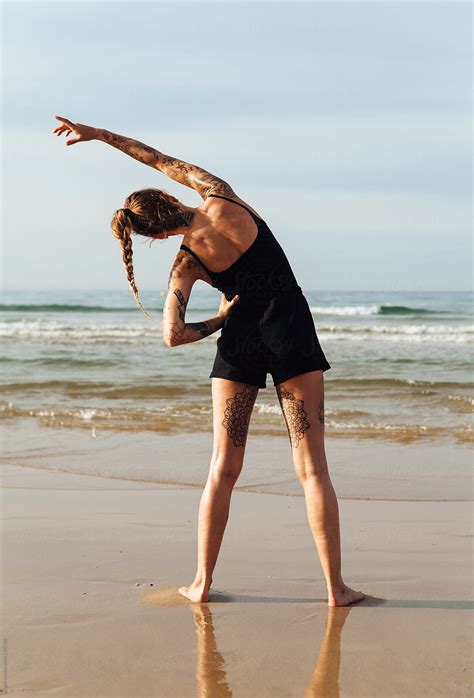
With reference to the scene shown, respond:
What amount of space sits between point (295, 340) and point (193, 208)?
71cm

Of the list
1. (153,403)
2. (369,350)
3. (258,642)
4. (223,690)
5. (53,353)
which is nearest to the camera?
(223,690)

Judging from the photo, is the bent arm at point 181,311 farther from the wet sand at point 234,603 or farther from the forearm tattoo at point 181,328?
the wet sand at point 234,603

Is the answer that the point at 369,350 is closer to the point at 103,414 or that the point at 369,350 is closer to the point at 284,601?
the point at 103,414

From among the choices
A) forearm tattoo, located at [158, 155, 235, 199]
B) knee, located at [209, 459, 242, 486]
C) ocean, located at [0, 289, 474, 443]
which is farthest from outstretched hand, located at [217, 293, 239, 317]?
ocean, located at [0, 289, 474, 443]

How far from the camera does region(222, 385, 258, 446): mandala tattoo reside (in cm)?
358

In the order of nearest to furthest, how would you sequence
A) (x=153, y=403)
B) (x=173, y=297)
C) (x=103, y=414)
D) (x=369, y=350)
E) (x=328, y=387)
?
(x=173, y=297) → (x=103, y=414) → (x=153, y=403) → (x=328, y=387) → (x=369, y=350)

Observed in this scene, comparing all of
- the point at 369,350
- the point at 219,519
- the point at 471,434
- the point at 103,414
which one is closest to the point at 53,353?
the point at 369,350

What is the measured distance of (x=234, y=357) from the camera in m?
3.51

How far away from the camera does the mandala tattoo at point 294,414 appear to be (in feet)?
11.5

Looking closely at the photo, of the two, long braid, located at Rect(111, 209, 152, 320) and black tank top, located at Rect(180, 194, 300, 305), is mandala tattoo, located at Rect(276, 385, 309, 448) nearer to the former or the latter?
black tank top, located at Rect(180, 194, 300, 305)

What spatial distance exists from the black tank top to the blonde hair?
151 mm

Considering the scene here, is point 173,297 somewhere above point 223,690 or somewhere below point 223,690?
above

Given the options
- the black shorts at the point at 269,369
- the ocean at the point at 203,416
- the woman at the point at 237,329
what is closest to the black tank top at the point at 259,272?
the woman at the point at 237,329

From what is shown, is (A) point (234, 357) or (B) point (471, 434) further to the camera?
(B) point (471, 434)
